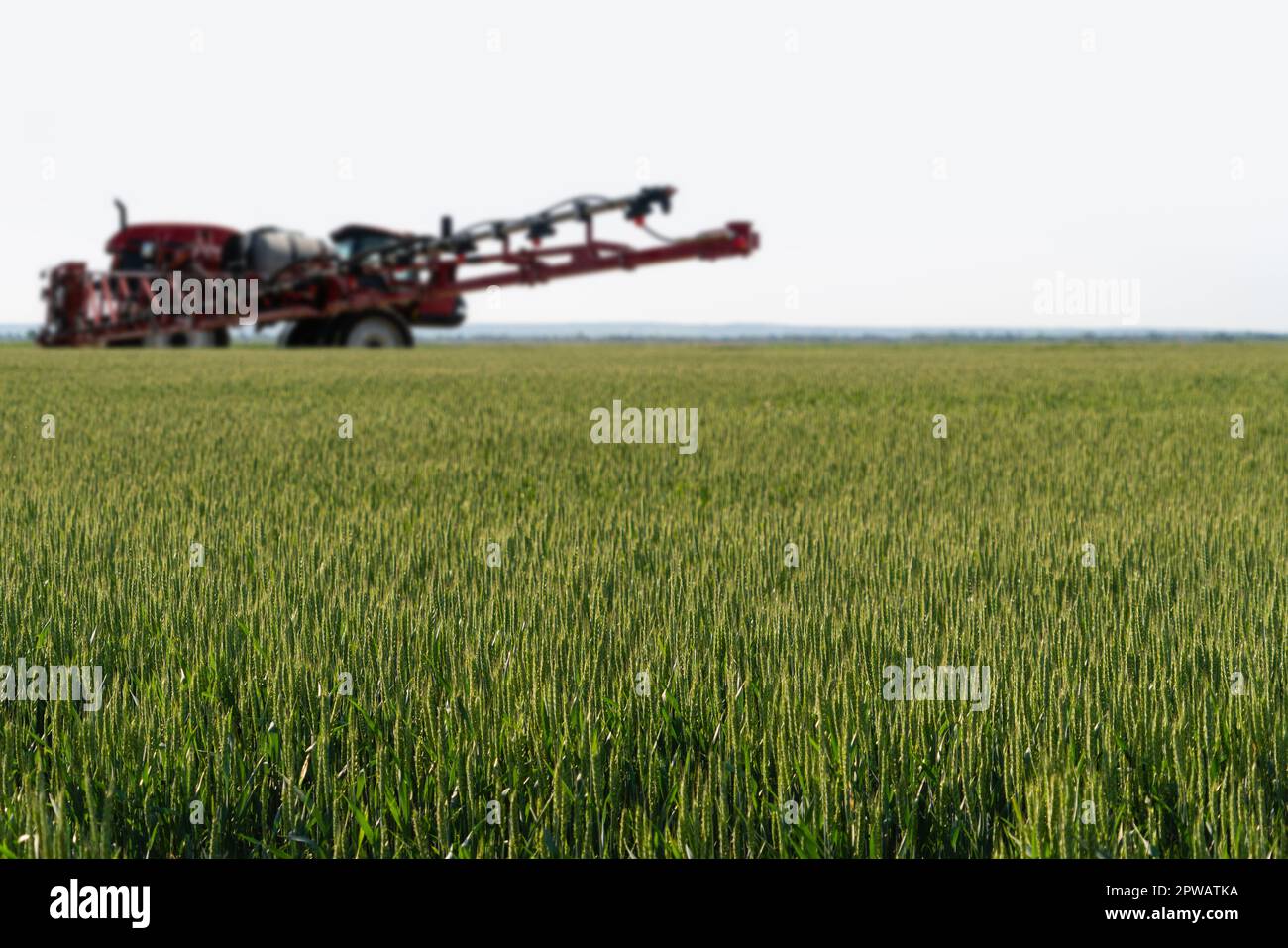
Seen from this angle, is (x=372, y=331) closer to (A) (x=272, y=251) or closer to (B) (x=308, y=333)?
(B) (x=308, y=333)

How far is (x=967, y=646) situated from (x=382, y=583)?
6.37ft

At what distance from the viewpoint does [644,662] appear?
296 cm

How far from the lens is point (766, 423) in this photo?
11.0 m

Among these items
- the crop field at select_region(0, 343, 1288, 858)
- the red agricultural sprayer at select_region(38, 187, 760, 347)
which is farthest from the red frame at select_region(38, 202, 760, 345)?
the crop field at select_region(0, 343, 1288, 858)

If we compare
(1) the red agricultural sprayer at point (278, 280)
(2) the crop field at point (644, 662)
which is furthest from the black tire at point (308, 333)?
(2) the crop field at point (644, 662)

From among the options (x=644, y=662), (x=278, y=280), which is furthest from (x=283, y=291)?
(x=644, y=662)

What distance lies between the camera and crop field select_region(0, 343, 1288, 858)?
2.12m

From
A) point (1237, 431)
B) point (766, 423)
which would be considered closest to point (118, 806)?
point (766, 423)

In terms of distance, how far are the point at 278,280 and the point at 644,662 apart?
2399cm

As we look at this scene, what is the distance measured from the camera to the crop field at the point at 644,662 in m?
2.12

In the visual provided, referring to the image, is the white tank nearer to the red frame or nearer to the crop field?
the red frame

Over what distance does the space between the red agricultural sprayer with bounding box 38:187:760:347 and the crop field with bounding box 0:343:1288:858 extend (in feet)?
60.2

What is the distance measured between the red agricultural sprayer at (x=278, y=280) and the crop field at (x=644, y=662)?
18.3 meters
